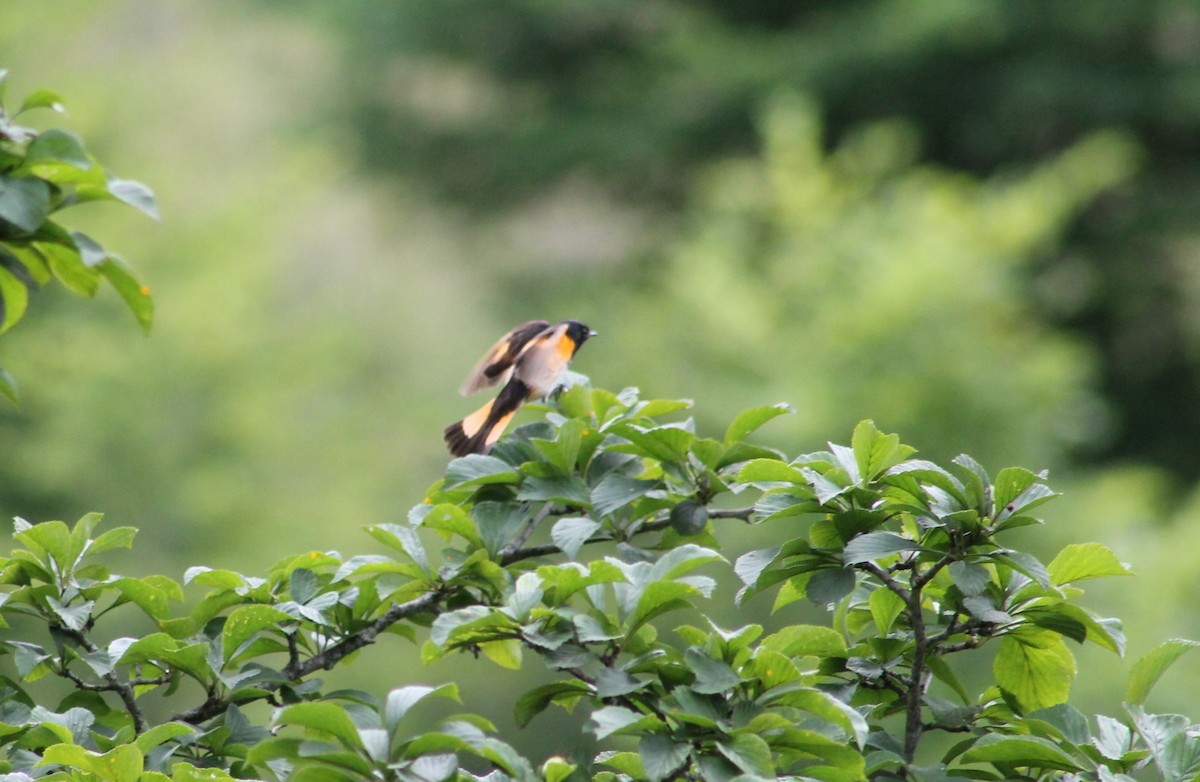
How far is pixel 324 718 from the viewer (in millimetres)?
1062

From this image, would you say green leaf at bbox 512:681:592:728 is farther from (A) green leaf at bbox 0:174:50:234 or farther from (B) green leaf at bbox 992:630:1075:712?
(A) green leaf at bbox 0:174:50:234

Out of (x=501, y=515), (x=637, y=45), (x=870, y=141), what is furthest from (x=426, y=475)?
(x=501, y=515)

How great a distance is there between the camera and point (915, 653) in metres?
1.33

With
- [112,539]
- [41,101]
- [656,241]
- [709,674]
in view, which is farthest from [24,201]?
[656,241]

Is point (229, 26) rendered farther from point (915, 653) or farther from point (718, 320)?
point (915, 653)

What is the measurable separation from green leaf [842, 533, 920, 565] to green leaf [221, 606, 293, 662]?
0.61 metres

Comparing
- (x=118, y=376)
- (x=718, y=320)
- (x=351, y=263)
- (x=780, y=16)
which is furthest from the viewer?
(x=351, y=263)

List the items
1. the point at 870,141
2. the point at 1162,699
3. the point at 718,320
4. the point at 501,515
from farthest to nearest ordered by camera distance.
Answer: the point at 870,141, the point at 718,320, the point at 1162,699, the point at 501,515

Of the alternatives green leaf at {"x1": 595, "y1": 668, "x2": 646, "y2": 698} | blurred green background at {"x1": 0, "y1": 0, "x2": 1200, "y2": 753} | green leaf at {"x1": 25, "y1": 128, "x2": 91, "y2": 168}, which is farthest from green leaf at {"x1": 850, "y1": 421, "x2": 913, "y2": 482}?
blurred green background at {"x1": 0, "y1": 0, "x2": 1200, "y2": 753}

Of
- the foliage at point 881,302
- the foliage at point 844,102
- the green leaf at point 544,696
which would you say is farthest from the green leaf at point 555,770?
the foliage at point 844,102

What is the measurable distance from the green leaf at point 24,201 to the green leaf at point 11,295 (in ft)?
0.44

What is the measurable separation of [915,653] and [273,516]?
28.0ft

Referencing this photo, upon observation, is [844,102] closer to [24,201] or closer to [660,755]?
[24,201]

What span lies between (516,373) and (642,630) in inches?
24.2
